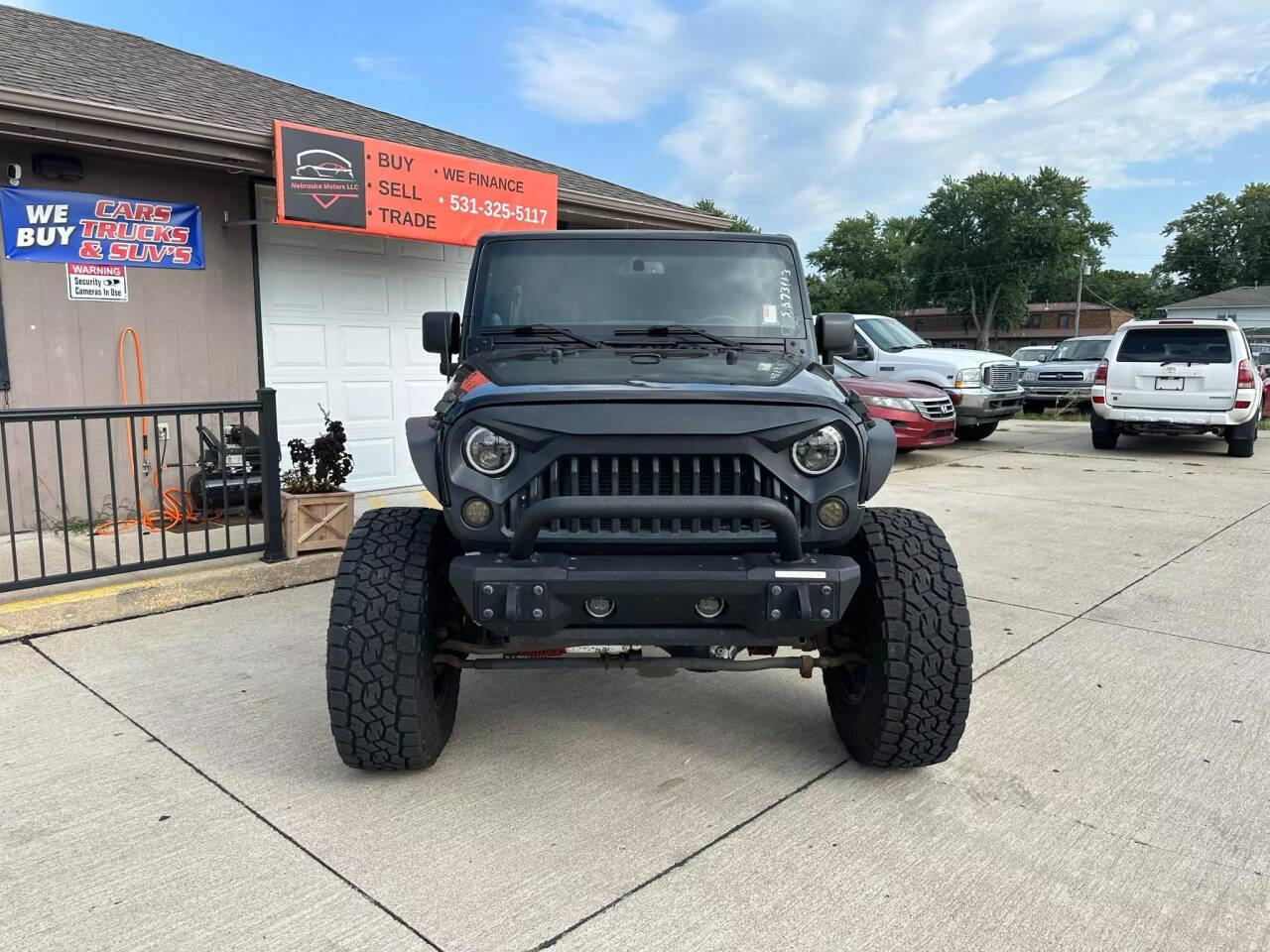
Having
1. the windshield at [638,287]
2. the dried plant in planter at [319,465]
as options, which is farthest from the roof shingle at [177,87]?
the windshield at [638,287]

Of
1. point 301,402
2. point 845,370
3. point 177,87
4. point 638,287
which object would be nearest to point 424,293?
point 301,402

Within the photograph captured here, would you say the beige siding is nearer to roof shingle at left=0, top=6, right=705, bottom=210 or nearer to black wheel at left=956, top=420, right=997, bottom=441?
roof shingle at left=0, top=6, right=705, bottom=210

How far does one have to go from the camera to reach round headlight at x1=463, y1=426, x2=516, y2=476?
8.45 feet

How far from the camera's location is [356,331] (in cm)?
797

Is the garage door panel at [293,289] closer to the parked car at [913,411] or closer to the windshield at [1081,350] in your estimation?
the parked car at [913,411]

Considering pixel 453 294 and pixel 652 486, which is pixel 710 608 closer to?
pixel 652 486

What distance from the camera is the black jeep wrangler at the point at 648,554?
2.46 m

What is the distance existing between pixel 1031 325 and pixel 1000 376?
217 ft

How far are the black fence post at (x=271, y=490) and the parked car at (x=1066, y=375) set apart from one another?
15.9 metres

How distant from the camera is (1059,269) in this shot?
5641 centimetres

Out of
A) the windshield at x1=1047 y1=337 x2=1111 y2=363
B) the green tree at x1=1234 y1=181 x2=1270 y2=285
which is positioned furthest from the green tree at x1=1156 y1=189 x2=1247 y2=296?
the windshield at x1=1047 y1=337 x2=1111 y2=363

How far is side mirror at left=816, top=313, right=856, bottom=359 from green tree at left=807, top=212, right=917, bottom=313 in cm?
6972

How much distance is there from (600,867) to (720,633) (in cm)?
74

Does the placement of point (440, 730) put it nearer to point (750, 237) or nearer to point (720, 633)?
point (720, 633)
